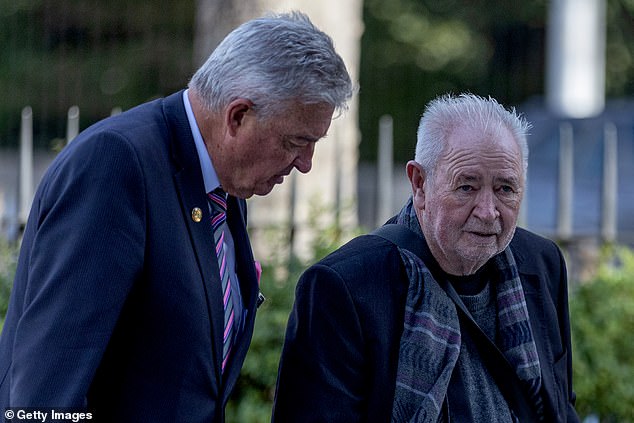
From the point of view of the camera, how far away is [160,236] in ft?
7.79

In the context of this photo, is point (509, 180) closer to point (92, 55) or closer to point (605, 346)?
point (605, 346)

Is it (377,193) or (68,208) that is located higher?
(68,208)

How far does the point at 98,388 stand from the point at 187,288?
30 cm

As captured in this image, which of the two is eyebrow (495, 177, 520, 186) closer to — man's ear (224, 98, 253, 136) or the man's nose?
the man's nose

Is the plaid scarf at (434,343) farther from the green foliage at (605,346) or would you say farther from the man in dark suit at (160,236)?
the green foliage at (605,346)

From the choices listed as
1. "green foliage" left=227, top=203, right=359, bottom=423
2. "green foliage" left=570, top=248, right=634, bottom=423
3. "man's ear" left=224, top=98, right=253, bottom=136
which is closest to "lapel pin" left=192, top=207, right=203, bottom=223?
"man's ear" left=224, top=98, right=253, bottom=136

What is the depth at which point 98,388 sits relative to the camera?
239cm

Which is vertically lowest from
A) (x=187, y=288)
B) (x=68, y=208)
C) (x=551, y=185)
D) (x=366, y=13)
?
(x=551, y=185)

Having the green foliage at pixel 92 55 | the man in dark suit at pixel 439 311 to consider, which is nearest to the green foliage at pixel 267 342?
the man in dark suit at pixel 439 311

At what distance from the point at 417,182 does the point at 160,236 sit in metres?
0.78

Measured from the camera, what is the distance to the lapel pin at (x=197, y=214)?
2.49 meters

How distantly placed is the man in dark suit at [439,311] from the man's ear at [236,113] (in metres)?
0.43

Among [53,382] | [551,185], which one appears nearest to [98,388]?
[53,382]

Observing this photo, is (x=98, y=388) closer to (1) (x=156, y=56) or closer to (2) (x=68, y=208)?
(2) (x=68, y=208)
